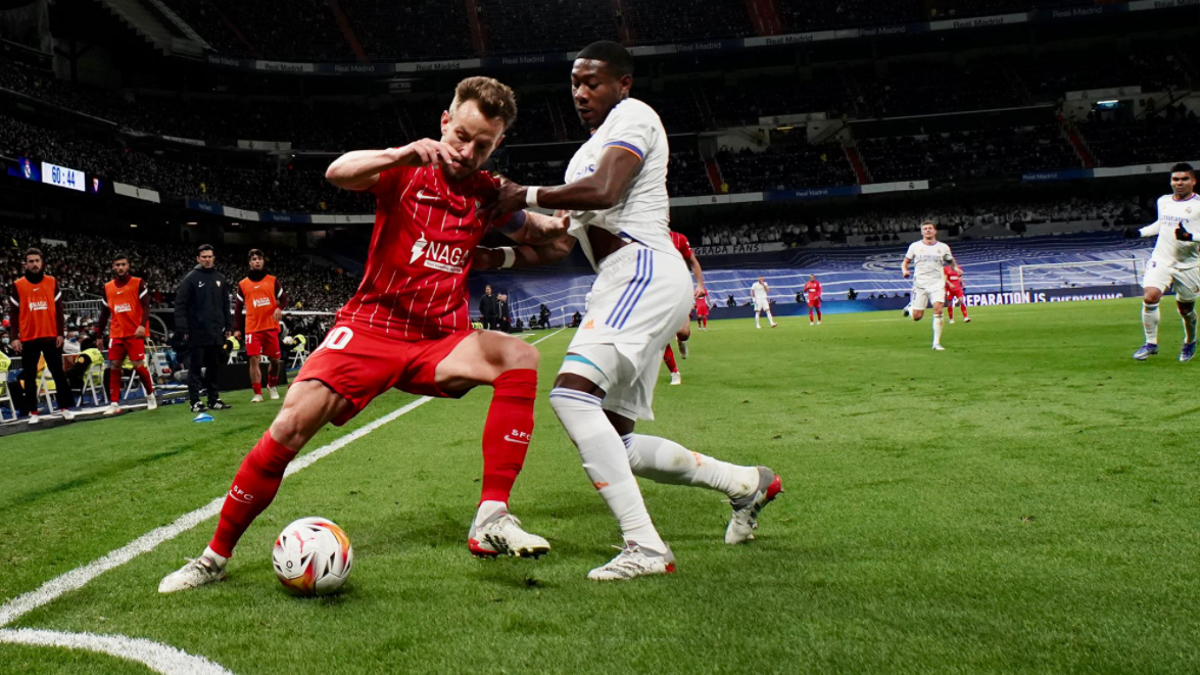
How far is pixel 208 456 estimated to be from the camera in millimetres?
7379

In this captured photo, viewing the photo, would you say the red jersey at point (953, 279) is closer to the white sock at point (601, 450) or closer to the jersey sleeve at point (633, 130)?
the jersey sleeve at point (633, 130)

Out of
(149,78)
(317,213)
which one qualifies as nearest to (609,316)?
(317,213)

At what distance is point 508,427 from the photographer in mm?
3820

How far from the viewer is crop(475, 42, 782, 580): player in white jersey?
10.9ft

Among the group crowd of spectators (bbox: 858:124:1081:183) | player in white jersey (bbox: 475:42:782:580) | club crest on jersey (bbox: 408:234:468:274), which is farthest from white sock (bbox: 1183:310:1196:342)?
crowd of spectators (bbox: 858:124:1081:183)

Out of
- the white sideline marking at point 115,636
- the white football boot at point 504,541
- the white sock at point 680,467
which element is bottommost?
the white sideline marking at point 115,636

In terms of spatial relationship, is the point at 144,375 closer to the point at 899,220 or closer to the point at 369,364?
the point at 369,364

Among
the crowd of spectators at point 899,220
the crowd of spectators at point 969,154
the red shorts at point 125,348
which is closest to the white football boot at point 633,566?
the red shorts at point 125,348

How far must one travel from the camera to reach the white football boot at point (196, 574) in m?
3.30

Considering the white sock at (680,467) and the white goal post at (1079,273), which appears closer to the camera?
the white sock at (680,467)

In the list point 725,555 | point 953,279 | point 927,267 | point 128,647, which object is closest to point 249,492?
point 128,647

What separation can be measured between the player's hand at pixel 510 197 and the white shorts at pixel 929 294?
554 inches

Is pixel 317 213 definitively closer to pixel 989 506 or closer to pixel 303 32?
pixel 303 32

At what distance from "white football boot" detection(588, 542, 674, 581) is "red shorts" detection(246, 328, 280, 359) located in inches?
449
